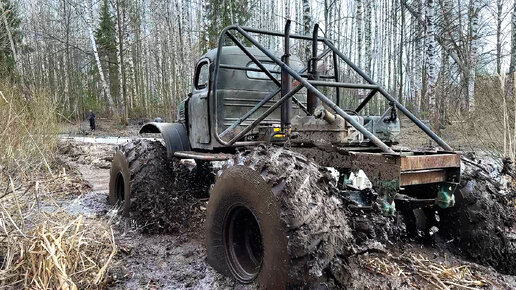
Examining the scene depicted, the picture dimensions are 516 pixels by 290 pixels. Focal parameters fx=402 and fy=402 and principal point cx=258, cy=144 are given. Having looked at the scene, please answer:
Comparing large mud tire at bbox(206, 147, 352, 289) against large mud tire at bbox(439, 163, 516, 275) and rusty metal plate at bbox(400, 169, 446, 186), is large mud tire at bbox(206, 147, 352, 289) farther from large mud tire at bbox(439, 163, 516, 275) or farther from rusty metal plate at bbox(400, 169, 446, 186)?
large mud tire at bbox(439, 163, 516, 275)

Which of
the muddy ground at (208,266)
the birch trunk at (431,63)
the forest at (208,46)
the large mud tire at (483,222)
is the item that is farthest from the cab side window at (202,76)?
the birch trunk at (431,63)

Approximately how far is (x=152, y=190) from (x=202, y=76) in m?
1.54

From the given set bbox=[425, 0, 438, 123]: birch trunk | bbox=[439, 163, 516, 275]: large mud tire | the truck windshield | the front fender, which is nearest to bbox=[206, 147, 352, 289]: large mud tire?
bbox=[439, 163, 516, 275]: large mud tire

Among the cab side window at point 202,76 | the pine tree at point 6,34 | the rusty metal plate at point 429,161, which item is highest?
the pine tree at point 6,34

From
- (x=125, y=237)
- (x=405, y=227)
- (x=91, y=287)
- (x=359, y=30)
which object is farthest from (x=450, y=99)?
(x=91, y=287)

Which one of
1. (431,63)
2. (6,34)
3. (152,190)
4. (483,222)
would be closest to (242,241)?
(152,190)

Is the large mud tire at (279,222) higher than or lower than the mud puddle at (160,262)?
higher

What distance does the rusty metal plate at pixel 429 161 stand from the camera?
2.62 m

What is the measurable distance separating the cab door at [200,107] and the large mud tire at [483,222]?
2.62 m

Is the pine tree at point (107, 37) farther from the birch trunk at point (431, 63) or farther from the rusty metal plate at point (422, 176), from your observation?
the rusty metal plate at point (422, 176)

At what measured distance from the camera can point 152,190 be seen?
15.1 feet

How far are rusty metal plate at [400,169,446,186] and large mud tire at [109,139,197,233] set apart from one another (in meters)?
2.74

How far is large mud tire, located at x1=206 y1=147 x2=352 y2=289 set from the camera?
2.25m

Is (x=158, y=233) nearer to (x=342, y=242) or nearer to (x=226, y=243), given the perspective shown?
(x=226, y=243)
